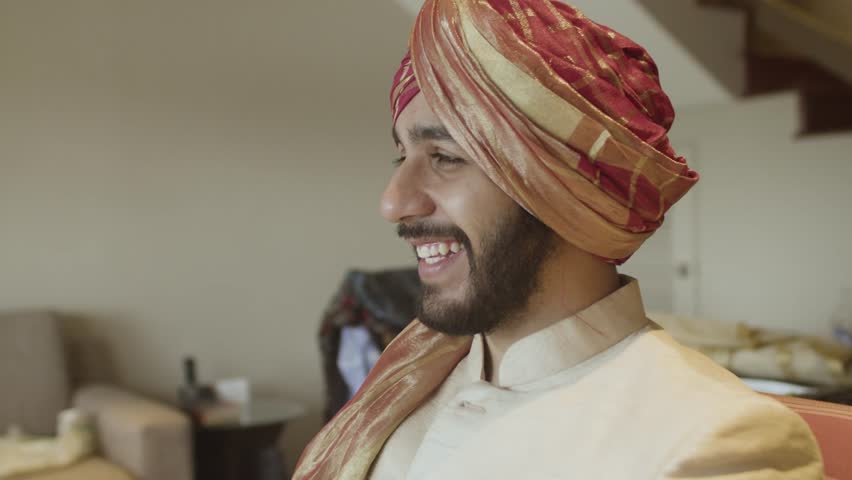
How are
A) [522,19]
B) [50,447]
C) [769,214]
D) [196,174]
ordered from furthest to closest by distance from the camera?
1. [769,214]
2. [196,174]
3. [50,447]
4. [522,19]

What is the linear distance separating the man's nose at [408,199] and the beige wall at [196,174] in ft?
8.89

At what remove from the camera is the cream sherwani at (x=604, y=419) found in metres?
0.83

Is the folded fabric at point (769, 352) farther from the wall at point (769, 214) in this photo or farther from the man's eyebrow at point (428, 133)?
the wall at point (769, 214)

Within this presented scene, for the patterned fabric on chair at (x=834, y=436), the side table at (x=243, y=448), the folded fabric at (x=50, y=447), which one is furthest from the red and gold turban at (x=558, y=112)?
the side table at (x=243, y=448)

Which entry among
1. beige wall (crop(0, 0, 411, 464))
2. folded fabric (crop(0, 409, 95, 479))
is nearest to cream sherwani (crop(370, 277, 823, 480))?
folded fabric (crop(0, 409, 95, 479))

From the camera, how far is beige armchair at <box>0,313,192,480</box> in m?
2.81

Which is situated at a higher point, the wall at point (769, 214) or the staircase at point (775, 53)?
the staircase at point (775, 53)

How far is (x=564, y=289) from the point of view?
42.9 inches

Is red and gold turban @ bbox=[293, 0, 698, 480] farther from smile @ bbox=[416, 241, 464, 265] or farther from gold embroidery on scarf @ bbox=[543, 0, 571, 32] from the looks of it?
smile @ bbox=[416, 241, 464, 265]

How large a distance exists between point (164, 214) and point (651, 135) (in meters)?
3.01

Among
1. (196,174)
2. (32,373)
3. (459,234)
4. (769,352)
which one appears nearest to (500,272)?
(459,234)

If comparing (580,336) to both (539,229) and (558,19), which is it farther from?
(558,19)

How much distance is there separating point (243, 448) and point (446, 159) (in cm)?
254

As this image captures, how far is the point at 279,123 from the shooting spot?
13.3 feet
